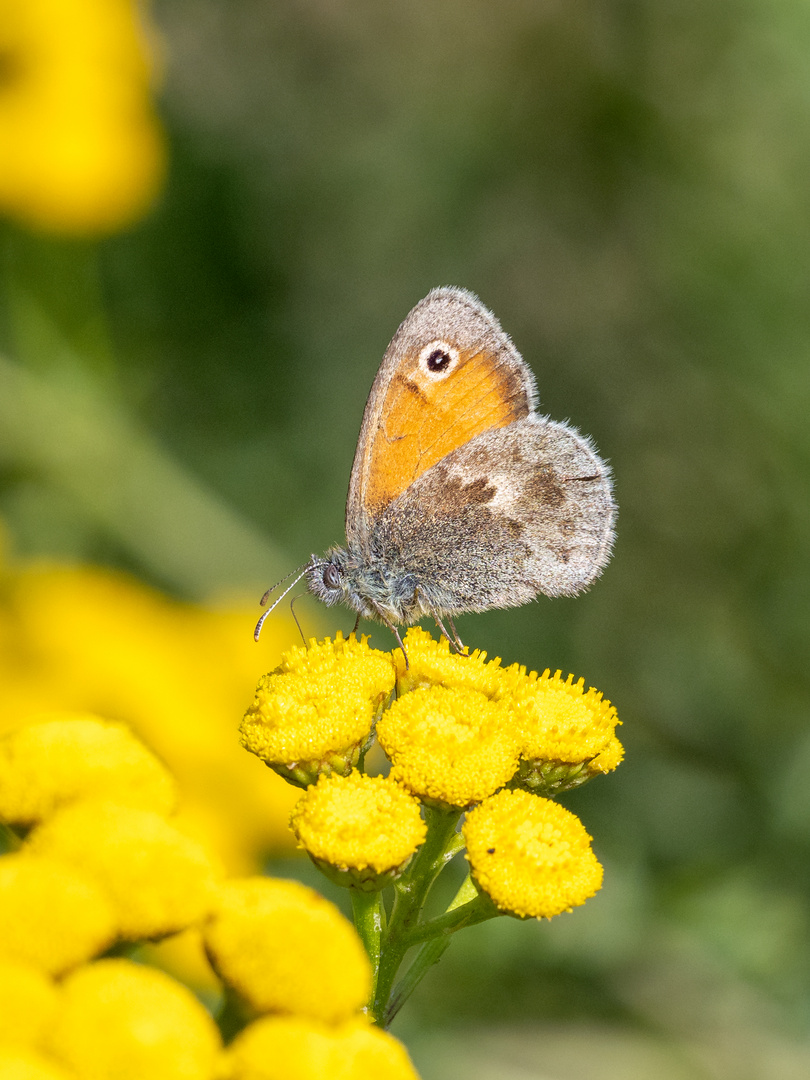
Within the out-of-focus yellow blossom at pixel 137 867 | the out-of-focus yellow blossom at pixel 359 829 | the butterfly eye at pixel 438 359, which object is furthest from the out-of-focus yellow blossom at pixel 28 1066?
the butterfly eye at pixel 438 359

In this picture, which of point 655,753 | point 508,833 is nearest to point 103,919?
point 508,833

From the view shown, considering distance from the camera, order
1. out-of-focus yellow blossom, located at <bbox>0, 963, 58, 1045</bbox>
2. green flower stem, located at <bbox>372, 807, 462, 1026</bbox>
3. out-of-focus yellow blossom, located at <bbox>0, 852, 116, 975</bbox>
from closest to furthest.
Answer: out-of-focus yellow blossom, located at <bbox>0, 963, 58, 1045</bbox>
out-of-focus yellow blossom, located at <bbox>0, 852, 116, 975</bbox>
green flower stem, located at <bbox>372, 807, 462, 1026</bbox>

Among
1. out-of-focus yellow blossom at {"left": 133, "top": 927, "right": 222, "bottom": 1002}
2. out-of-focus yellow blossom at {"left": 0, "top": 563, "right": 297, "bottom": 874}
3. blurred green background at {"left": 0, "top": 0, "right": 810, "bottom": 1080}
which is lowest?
out-of-focus yellow blossom at {"left": 133, "top": 927, "right": 222, "bottom": 1002}

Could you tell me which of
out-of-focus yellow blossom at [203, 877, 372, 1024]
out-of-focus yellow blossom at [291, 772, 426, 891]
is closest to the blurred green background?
out-of-focus yellow blossom at [291, 772, 426, 891]

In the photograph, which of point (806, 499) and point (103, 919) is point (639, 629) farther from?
point (103, 919)

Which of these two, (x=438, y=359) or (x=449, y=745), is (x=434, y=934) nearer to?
(x=449, y=745)

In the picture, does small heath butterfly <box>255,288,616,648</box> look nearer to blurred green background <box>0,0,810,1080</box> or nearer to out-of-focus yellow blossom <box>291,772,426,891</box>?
out-of-focus yellow blossom <box>291,772,426,891</box>

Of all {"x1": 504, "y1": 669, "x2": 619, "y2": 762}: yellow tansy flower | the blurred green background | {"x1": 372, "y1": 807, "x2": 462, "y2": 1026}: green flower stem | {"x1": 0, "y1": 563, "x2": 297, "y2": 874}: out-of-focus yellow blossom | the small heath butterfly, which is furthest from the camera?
the blurred green background
